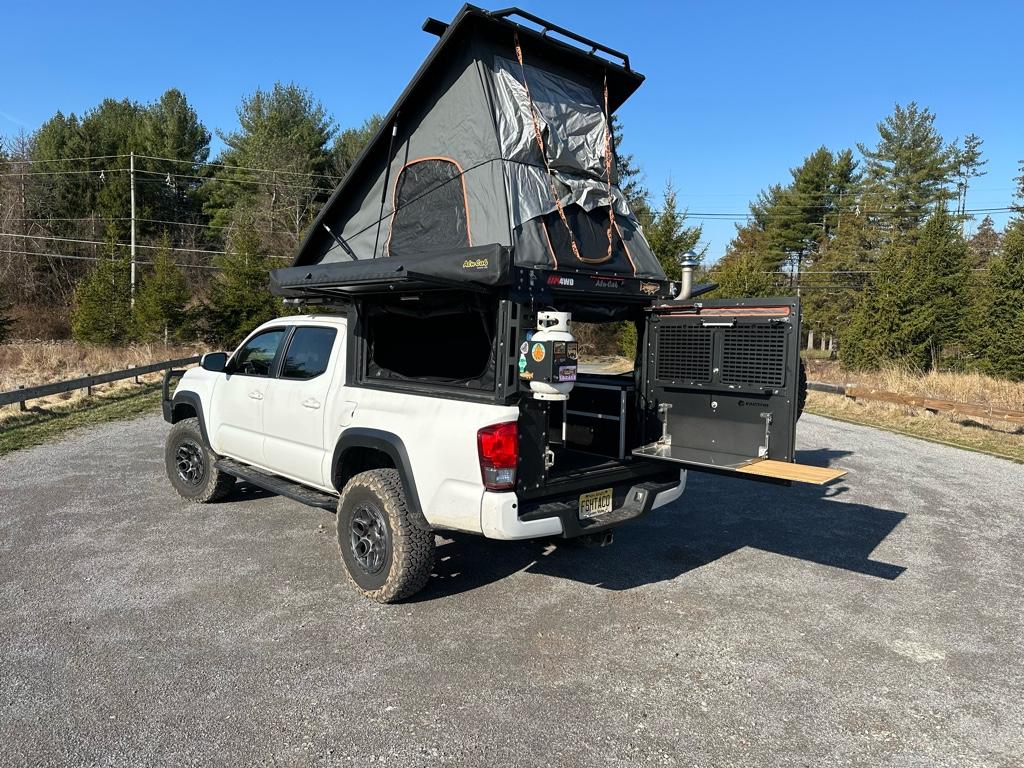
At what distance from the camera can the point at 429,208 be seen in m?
5.30

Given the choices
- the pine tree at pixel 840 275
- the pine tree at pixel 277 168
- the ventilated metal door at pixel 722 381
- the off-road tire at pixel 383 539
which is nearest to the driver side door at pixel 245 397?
the off-road tire at pixel 383 539

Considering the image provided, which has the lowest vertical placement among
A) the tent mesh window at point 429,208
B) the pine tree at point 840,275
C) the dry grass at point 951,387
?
the dry grass at point 951,387

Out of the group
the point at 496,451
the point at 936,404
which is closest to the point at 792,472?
the point at 496,451

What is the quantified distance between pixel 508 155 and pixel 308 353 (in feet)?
7.39

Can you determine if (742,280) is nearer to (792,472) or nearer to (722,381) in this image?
(722,381)

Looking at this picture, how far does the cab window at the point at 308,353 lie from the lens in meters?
5.16

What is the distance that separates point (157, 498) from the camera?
264 inches

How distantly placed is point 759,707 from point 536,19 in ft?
15.3

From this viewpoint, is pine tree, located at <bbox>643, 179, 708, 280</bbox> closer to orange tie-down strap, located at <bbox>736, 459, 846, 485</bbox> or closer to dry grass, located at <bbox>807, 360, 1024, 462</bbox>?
dry grass, located at <bbox>807, 360, 1024, 462</bbox>

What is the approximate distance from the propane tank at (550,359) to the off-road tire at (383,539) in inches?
46.1

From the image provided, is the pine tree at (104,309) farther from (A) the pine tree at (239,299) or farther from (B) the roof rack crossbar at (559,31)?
(B) the roof rack crossbar at (559,31)

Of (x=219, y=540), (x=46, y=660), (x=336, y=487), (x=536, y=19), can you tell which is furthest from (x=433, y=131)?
(x=46, y=660)

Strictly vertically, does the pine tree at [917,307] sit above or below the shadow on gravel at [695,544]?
above

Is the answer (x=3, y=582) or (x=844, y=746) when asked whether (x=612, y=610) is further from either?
(x=3, y=582)
